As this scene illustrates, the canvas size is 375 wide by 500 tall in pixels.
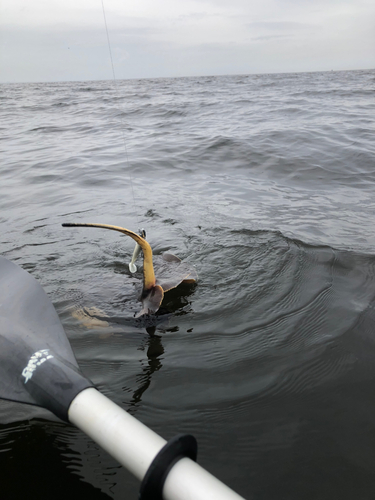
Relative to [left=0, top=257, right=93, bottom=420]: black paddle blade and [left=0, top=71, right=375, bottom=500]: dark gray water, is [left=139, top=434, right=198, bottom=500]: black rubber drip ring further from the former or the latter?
[left=0, top=71, right=375, bottom=500]: dark gray water

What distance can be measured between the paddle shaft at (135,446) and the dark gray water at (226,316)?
0.60m

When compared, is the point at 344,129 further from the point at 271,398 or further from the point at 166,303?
the point at 271,398

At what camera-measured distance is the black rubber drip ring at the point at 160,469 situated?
2.74 feet

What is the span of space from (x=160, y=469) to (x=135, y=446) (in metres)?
0.09

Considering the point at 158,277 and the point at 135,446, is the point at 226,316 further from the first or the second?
the point at 135,446

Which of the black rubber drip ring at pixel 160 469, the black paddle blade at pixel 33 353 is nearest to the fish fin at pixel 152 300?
the black paddle blade at pixel 33 353

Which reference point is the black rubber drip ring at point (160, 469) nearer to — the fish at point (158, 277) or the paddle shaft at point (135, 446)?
the paddle shaft at point (135, 446)

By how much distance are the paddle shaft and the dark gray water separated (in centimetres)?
60

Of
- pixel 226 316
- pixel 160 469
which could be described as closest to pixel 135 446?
pixel 160 469

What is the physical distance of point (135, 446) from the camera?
90 cm

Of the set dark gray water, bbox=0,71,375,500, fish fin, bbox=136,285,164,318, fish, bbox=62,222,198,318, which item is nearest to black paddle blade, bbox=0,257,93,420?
dark gray water, bbox=0,71,375,500

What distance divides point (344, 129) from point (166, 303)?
332 inches

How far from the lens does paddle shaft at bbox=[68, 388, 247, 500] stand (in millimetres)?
825

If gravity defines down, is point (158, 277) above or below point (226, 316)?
above
